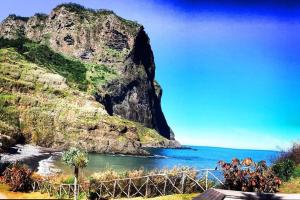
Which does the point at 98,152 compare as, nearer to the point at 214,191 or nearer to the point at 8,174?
the point at 8,174

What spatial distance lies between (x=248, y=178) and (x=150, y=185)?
26.6ft

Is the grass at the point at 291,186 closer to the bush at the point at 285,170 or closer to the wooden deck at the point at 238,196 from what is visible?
the bush at the point at 285,170

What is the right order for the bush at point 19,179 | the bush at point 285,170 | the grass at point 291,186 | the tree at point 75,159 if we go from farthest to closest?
the bush at point 19,179
the bush at point 285,170
the tree at point 75,159
the grass at point 291,186

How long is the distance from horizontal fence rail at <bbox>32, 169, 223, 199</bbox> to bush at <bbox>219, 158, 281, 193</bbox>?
1336 mm

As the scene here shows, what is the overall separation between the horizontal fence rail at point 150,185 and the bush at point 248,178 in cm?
134

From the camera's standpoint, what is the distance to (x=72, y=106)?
6161 inches

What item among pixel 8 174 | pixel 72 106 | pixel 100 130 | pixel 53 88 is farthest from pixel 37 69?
pixel 8 174

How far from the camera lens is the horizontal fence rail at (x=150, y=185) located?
34.3 meters

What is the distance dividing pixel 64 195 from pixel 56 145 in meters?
110

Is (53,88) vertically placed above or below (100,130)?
above

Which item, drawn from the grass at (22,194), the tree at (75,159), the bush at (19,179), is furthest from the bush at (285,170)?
the bush at (19,179)

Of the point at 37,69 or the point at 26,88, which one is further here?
the point at 37,69

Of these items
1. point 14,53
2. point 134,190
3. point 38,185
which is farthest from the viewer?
point 14,53

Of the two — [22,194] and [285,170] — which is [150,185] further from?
[285,170]
